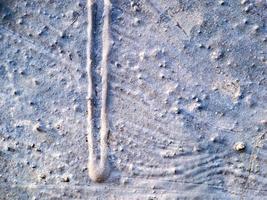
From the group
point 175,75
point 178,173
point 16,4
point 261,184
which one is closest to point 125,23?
point 175,75

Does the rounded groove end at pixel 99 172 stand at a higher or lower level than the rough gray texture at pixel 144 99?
lower

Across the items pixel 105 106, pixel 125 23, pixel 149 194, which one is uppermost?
pixel 125 23

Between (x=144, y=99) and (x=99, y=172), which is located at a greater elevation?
(x=144, y=99)

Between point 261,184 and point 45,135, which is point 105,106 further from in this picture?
point 261,184

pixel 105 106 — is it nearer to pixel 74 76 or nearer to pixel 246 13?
pixel 74 76

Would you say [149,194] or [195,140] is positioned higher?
[195,140]

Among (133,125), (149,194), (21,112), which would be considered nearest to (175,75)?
(133,125)

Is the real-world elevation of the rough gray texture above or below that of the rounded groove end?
above
